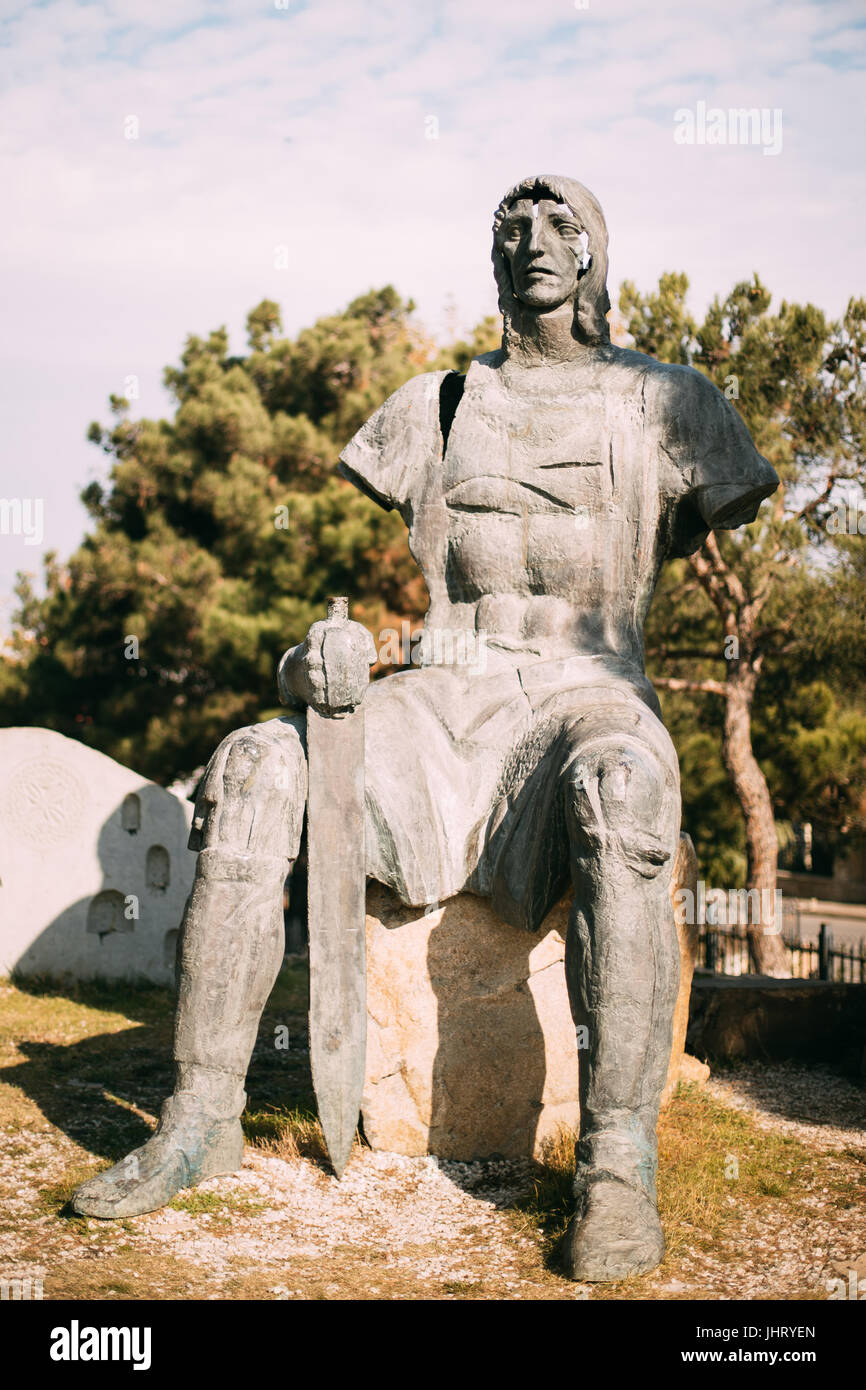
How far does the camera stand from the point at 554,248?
396 centimetres

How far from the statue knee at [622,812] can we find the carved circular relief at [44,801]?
414 cm

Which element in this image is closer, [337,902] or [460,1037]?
[337,902]

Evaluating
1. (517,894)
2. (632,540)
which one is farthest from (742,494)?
(517,894)

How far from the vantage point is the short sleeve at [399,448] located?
4.15m

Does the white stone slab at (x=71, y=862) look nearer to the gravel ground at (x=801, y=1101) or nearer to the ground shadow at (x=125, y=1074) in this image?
the ground shadow at (x=125, y=1074)

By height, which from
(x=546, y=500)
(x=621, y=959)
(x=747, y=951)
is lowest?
(x=747, y=951)

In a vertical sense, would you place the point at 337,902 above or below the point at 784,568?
below

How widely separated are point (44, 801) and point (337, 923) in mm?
3727

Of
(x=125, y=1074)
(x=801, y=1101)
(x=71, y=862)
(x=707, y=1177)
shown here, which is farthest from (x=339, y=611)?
(x=71, y=862)

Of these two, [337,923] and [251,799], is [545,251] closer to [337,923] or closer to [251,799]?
[251,799]

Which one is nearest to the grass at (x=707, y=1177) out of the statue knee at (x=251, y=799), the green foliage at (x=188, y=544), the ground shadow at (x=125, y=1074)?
the ground shadow at (x=125, y=1074)

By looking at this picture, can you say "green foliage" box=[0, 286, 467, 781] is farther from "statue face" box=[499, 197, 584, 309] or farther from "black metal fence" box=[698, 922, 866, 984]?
"statue face" box=[499, 197, 584, 309]

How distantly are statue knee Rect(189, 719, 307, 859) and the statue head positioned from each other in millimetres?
1496

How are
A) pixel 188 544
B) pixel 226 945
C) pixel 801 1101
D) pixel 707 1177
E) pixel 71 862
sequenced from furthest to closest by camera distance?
1. pixel 188 544
2. pixel 71 862
3. pixel 801 1101
4. pixel 707 1177
5. pixel 226 945
